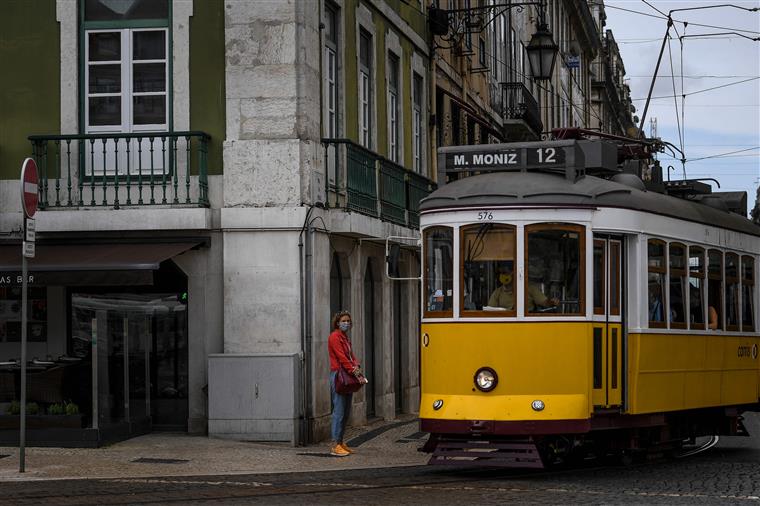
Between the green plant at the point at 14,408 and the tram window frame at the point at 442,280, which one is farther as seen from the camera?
the green plant at the point at 14,408

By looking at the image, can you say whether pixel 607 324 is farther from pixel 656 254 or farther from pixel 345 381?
pixel 345 381

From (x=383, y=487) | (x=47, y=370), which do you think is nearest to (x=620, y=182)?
(x=383, y=487)

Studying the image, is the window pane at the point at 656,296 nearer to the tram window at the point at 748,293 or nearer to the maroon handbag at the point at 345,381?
the tram window at the point at 748,293

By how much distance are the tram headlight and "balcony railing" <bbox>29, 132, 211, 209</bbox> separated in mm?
5523

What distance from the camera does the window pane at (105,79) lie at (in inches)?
771

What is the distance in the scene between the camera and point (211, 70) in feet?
63.3

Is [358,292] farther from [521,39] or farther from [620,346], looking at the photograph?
[521,39]

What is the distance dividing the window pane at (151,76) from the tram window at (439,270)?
214 inches

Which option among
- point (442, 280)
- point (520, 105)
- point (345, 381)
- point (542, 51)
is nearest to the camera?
point (442, 280)

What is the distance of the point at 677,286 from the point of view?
16453 millimetres

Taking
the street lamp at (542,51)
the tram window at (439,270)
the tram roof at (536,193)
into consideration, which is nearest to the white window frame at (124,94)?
the tram roof at (536,193)

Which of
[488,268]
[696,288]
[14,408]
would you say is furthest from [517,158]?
[14,408]

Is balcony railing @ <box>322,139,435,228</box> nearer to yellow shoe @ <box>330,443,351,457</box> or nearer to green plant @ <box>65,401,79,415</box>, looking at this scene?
yellow shoe @ <box>330,443,351,457</box>

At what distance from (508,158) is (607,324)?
1.96m
